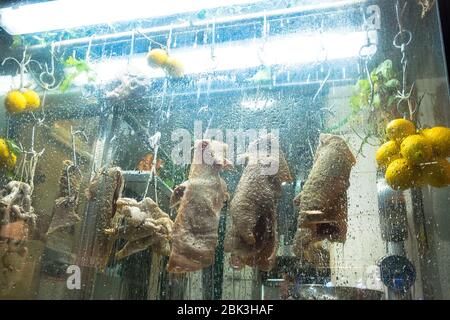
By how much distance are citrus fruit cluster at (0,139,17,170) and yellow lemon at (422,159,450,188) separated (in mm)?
1965

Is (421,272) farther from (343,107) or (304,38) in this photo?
(304,38)

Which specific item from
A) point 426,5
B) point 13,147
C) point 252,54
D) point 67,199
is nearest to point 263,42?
point 252,54

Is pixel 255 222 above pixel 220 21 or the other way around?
the other way around

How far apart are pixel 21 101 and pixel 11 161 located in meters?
0.32

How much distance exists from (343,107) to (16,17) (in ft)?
5.48

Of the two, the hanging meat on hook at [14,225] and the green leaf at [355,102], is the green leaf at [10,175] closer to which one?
the hanging meat on hook at [14,225]

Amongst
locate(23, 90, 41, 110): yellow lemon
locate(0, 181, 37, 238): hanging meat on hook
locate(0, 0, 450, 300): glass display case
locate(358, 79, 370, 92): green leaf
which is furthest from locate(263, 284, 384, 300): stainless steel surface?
locate(23, 90, 41, 110): yellow lemon

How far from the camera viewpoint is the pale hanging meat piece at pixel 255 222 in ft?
6.02

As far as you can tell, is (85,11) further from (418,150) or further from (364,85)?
(418,150)

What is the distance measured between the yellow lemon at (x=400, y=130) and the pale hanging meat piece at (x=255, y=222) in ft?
1.68

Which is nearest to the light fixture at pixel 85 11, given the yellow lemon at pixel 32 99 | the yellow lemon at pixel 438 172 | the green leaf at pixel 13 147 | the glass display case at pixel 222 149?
the glass display case at pixel 222 149

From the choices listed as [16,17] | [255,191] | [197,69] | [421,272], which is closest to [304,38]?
[197,69]

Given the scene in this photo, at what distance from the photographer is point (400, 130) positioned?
67.6 inches

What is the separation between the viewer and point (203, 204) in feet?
6.22
